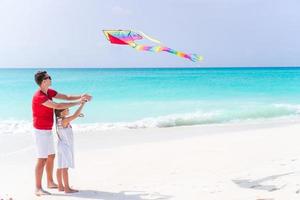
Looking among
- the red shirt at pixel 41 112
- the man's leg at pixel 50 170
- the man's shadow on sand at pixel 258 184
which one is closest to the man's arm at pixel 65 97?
the red shirt at pixel 41 112

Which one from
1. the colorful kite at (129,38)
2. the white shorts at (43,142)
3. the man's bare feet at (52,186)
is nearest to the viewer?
the white shorts at (43,142)

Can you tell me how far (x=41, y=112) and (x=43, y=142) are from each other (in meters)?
0.34

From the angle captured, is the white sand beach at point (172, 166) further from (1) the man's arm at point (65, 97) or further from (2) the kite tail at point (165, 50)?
(2) the kite tail at point (165, 50)

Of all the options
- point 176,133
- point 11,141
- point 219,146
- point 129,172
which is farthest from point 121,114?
point 129,172

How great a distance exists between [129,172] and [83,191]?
1143mm

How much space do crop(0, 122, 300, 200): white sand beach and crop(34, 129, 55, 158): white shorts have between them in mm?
490

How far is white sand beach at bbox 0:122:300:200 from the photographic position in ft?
18.2

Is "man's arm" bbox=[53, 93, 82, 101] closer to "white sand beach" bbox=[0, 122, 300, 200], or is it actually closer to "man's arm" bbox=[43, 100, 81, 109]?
"man's arm" bbox=[43, 100, 81, 109]

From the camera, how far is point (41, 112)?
5.50 metres

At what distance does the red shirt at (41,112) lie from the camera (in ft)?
17.9

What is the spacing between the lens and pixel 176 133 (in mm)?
11289

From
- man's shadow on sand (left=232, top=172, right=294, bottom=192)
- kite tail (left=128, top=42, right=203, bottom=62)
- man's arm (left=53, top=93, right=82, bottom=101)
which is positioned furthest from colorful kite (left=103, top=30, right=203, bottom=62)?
man's shadow on sand (left=232, top=172, right=294, bottom=192)

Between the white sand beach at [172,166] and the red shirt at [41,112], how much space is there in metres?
0.80

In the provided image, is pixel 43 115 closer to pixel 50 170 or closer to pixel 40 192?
pixel 50 170
